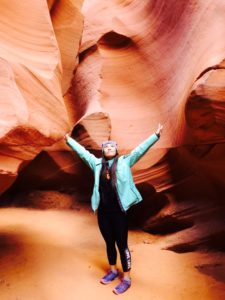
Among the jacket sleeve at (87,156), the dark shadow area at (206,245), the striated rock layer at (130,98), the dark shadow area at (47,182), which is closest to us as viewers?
the striated rock layer at (130,98)

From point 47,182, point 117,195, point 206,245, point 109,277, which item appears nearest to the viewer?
point 117,195

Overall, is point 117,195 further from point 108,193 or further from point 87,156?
point 87,156

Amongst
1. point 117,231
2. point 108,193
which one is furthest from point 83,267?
point 108,193

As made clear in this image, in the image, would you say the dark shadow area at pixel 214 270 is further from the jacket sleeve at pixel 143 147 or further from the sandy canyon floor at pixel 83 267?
the jacket sleeve at pixel 143 147

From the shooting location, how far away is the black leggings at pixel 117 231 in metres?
5.05

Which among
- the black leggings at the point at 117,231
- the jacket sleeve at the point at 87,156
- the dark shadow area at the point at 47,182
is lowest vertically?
the dark shadow area at the point at 47,182

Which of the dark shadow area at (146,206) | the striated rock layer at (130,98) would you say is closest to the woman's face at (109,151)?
the striated rock layer at (130,98)

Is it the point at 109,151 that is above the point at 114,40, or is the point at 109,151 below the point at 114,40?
below

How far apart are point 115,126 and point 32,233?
2.47 meters

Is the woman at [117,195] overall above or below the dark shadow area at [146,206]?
above

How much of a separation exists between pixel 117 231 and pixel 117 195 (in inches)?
19.3

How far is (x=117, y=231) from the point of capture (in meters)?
5.09

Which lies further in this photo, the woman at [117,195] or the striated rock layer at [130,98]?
→ the woman at [117,195]

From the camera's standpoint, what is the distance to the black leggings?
505cm
